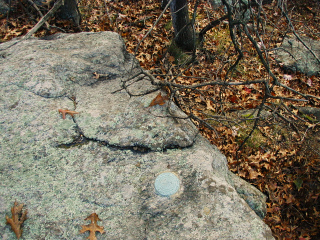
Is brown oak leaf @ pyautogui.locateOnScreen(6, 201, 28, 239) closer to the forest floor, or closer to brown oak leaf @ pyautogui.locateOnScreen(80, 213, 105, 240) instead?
brown oak leaf @ pyautogui.locateOnScreen(80, 213, 105, 240)

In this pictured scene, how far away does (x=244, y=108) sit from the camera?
456 cm

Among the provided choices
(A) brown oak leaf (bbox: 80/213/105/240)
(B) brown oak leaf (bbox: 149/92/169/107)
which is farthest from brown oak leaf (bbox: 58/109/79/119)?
(A) brown oak leaf (bbox: 80/213/105/240)

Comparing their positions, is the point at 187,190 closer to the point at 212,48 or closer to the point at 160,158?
the point at 160,158

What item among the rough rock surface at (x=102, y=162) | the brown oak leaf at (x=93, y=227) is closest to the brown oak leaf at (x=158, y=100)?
the rough rock surface at (x=102, y=162)

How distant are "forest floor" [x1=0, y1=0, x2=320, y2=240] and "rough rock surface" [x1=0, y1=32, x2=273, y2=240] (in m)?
0.58

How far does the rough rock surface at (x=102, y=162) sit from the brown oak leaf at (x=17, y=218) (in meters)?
0.04

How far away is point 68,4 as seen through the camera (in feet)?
16.5

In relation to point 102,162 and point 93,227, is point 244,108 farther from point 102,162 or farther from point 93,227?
point 93,227

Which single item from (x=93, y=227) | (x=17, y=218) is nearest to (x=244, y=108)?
(x=93, y=227)

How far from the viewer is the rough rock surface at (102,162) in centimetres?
182

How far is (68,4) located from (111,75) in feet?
10.0

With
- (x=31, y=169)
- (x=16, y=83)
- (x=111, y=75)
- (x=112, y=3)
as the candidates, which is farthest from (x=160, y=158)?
(x=112, y=3)

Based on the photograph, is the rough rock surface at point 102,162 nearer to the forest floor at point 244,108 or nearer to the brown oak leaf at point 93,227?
the brown oak leaf at point 93,227

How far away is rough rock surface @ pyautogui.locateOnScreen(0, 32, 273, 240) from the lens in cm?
182
